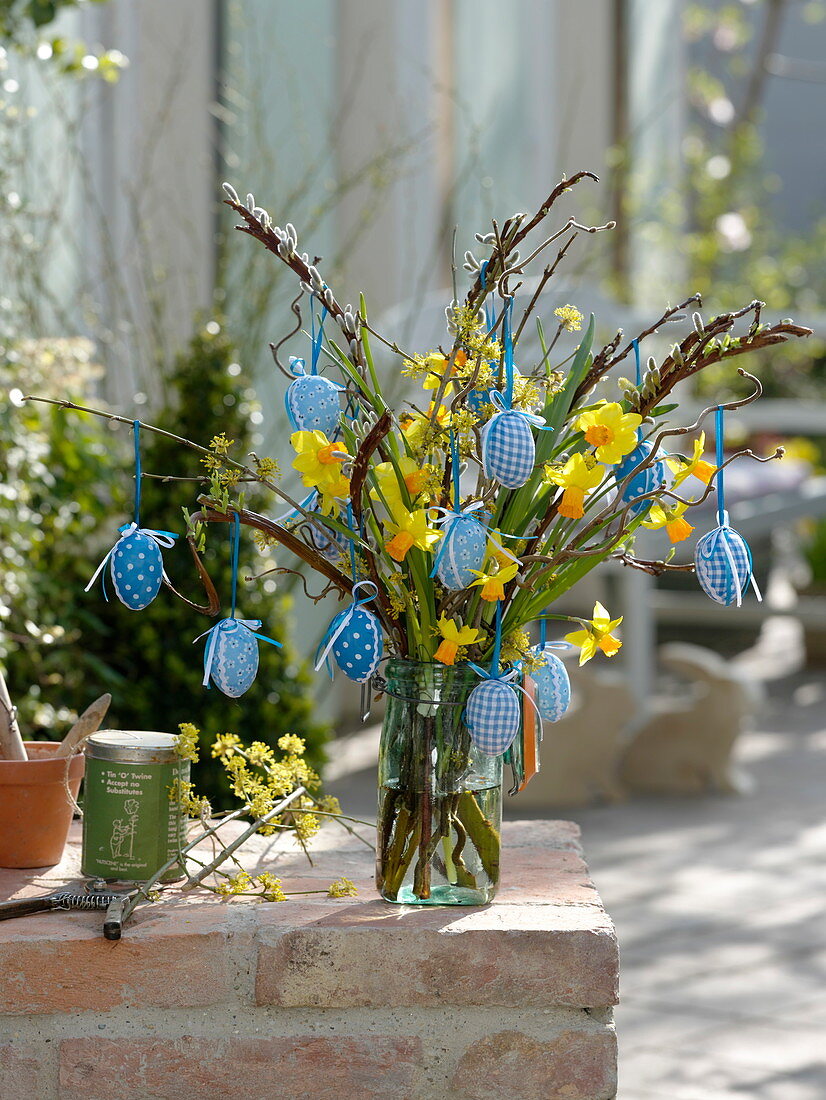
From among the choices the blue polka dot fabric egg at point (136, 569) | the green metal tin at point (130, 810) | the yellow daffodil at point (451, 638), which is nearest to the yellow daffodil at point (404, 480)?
the yellow daffodil at point (451, 638)

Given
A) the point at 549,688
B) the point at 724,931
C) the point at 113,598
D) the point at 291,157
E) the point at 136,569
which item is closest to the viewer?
the point at 136,569

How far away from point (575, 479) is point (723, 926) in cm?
276

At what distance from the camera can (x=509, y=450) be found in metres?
1.34

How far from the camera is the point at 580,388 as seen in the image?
1.55 m

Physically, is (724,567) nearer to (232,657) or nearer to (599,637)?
(599,637)

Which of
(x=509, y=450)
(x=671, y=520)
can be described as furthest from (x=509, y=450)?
(x=671, y=520)

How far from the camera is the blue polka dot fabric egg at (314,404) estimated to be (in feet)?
4.89

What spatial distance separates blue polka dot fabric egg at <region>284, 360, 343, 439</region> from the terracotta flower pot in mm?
535

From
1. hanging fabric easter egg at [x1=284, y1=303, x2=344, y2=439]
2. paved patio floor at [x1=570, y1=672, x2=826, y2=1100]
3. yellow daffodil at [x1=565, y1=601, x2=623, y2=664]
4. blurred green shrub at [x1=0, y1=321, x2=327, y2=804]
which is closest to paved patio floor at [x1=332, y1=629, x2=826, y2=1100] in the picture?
paved patio floor at [x1=570, y1=672, x2=826, y2=1100]

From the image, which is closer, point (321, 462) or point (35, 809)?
point (321, 462)

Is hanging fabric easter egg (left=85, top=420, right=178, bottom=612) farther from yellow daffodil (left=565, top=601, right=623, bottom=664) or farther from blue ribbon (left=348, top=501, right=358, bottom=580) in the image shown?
yellow daffodil (left=565, top=601, right=623, bottom=664)

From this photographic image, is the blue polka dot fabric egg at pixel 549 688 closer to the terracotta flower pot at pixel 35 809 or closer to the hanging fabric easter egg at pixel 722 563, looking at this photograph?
the hanging fabric easter egg at pixel 722 563

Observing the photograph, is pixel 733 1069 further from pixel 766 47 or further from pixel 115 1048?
pixel 766 47

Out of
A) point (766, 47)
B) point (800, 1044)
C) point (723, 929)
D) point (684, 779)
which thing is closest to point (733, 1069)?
point (800, 1044)
